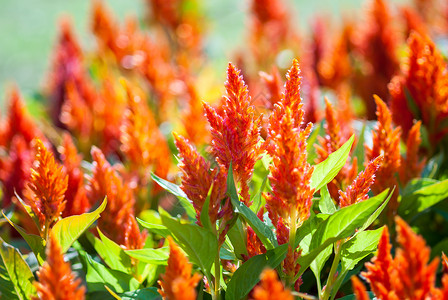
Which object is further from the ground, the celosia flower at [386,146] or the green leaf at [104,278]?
the celosia flower at [386,146]

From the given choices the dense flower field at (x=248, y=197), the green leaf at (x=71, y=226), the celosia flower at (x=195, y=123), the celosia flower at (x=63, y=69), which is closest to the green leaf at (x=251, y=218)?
the dense flower field at (x=248, y=197)

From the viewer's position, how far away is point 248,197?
104 cm

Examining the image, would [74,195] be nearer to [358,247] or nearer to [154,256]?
[154,256]

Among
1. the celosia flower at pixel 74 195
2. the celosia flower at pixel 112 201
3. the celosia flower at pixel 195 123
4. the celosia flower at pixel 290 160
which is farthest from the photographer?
the celosia flower at pixel 195 123

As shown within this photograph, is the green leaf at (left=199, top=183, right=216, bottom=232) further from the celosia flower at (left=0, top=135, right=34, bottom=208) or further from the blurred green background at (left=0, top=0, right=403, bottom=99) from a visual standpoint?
the blurred green background at (left=0, top=0, right=403, bottom=99)

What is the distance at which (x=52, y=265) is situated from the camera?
802 millimetres

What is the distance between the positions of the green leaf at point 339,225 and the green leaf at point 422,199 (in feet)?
1.29

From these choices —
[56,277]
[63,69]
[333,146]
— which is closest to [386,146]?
[333,146]

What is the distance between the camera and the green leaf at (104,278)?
121cm

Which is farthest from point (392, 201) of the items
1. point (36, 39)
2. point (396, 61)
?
point (36, 39)

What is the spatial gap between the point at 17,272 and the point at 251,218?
0.48 metres

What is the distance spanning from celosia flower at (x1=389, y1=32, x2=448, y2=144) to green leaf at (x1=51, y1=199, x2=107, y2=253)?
974 mm

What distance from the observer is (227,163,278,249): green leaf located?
958mm

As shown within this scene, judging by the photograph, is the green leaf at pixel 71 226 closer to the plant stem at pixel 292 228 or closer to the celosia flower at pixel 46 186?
the celosia flower at pixel 46 186
